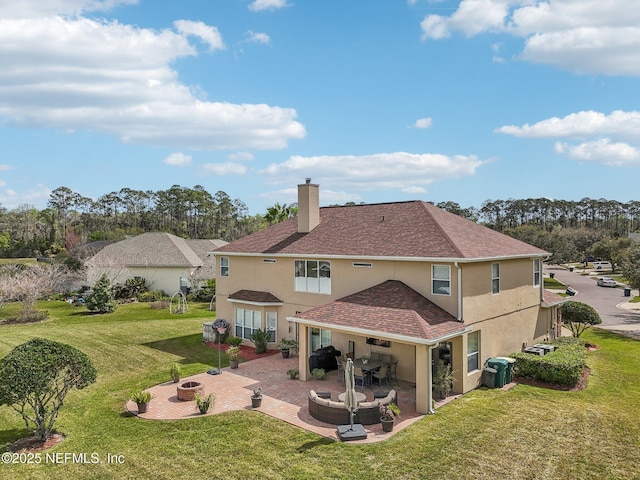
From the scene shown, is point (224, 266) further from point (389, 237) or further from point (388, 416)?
point (388, 416)

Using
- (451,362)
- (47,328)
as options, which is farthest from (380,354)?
(47,328)

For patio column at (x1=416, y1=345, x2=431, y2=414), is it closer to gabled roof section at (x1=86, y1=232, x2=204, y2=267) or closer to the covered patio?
the covered patio

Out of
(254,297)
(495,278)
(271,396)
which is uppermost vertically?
(495,278)

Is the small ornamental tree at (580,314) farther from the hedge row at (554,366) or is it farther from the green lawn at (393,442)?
the green lawn at (393,442)

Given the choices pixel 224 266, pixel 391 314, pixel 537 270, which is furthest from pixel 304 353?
pixel 537 270

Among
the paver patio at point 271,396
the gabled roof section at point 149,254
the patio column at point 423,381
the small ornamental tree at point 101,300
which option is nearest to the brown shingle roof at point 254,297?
the paver patio at point 271,396

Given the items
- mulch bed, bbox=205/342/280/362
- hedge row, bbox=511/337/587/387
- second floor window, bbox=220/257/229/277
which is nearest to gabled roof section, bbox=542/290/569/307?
hedge row, bbox=511/337/587/387

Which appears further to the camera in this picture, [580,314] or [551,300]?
[580,314]
